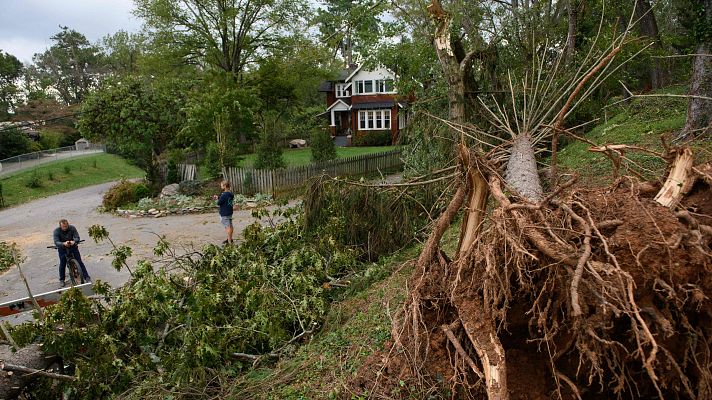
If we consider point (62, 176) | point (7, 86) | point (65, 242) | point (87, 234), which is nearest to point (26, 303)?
point (65, 242)

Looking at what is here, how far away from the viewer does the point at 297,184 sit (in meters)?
17.2

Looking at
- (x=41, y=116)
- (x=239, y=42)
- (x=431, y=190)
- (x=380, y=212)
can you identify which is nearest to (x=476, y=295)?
(x=380, y=212)

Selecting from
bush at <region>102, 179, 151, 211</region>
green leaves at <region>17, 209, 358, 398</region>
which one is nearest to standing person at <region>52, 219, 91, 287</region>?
green leaves at <region>17, 209, 358, 398</region>

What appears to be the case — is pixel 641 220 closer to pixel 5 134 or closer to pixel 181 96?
pixel 181 96

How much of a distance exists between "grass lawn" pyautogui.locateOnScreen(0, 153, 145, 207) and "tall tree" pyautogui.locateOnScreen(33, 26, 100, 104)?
82.3 ft

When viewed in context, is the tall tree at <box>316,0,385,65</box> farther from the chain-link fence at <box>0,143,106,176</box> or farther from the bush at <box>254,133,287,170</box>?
the chain-link fence at <box>0,143,106,176</box>

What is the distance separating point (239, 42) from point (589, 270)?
2593 centimetres

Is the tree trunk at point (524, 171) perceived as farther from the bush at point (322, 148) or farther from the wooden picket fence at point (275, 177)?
the bush at point (322, 148)

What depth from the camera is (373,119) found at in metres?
35.5

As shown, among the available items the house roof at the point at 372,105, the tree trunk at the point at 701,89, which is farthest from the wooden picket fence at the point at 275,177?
the house roof at the point at 372,105

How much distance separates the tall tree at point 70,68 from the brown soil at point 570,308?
56.8 metres

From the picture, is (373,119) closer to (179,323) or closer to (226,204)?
(226,204)

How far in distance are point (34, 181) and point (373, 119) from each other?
22.3 metres

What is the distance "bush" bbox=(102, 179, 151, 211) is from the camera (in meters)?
16.5
